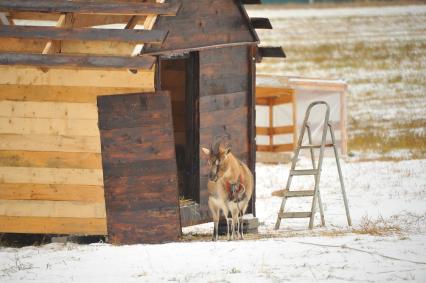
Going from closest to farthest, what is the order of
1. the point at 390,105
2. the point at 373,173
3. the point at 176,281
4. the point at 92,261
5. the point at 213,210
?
1. the point at 176,281
2. the point at 92,261
3. the point at 213,210
4. the point at 373,173
5. the point at 390,105

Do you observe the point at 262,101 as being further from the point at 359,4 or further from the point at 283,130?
the point at 359,4

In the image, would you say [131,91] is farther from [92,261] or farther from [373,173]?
[373,173]

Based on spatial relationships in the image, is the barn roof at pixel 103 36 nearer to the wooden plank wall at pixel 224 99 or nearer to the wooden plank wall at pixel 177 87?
the wooden plank wall at pixel 224 99

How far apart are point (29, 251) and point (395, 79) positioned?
26.2 metres

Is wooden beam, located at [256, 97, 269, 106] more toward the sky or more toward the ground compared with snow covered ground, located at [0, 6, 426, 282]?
more toward the sky

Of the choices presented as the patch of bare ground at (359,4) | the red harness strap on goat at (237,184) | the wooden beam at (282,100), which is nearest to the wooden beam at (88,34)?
the red harness strap on goat at (237,184)

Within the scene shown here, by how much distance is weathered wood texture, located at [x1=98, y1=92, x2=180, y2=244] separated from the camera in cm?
1282

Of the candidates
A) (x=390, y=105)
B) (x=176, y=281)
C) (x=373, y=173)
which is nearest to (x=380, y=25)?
(x=390, y=105)

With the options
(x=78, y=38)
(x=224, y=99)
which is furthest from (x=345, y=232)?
(x=78, y=38)

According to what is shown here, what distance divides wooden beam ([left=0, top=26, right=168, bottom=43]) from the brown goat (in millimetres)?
1662

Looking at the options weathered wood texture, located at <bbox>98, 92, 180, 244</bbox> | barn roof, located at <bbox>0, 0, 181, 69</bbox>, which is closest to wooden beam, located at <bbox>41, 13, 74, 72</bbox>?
barn roof, located at <bbox>0, 0, 181, 69</bbox>

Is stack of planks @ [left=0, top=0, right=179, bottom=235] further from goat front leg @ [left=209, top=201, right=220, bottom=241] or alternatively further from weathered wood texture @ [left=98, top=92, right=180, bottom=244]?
goat front leg @ [left=209, top=201, right=220, bottom=241]

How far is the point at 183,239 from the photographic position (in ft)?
44.8

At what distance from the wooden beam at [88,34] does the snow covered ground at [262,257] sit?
8.49 ft
